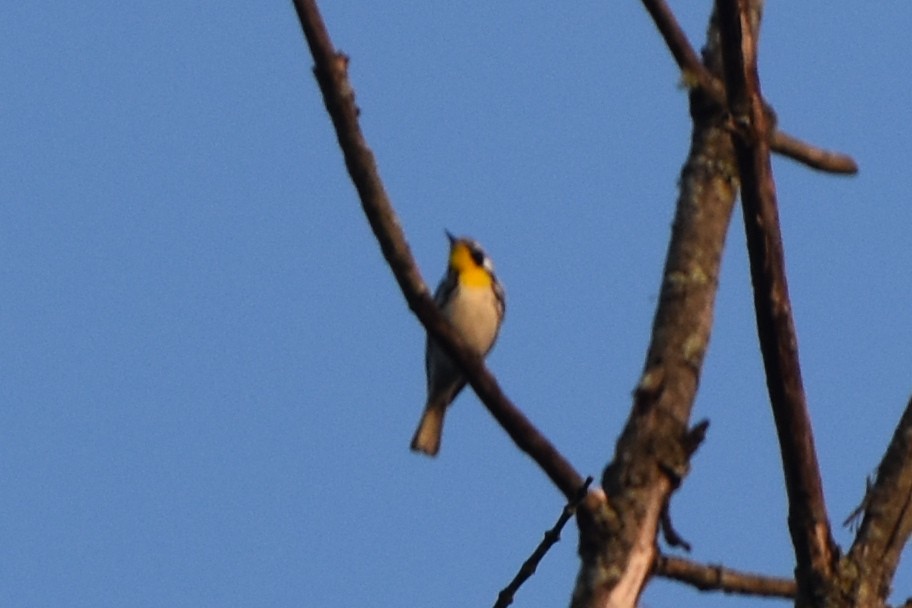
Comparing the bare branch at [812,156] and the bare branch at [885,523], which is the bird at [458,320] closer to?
the bare branch at [812,156]

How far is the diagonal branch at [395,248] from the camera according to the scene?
369cm

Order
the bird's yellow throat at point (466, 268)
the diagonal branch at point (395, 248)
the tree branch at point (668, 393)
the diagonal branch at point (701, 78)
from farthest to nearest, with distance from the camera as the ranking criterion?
the bird's yellow throat at point (466, 268), the diagonal branch at point (701, 78), the tree branch at point (668, 393), the diagonal branch at point (395, 248)

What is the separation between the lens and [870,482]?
13.5 feet

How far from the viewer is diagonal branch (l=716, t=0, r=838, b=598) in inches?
127

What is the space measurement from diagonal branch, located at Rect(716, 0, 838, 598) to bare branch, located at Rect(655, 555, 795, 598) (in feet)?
2.14

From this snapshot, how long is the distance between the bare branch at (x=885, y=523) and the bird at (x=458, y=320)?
5.70 meters

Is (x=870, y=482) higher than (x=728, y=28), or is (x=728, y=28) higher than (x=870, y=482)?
(x=728, y=28)

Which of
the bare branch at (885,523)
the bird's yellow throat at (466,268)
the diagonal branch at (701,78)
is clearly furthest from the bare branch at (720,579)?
the bird's yellow throat at (466,268)

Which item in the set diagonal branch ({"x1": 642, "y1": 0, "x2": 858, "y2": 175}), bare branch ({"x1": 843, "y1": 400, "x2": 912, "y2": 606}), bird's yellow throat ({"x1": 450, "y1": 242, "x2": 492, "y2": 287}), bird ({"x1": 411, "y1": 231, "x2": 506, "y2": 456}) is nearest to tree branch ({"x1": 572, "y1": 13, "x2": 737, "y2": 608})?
diagonal branch ({"x1": 642, "y1": 0, "x2": 858, "y2": 175})

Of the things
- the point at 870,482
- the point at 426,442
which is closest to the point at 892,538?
the point at 870,482

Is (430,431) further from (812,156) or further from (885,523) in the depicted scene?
(885,523)

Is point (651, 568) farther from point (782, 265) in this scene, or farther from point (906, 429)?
point (782, 265)

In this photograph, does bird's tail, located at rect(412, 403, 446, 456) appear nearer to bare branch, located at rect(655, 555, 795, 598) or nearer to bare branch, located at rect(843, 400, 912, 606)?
bare branch, located at rect(655, 555, 795, 598)

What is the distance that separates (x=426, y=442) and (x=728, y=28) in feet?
22.2
